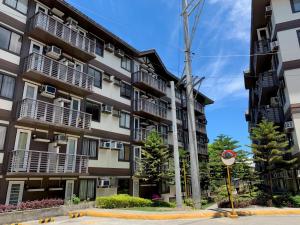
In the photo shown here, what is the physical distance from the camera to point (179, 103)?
34000 millimetres

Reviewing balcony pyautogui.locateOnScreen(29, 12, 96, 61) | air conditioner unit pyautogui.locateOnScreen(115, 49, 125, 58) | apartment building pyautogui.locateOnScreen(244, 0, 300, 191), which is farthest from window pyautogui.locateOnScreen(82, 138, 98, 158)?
apartment building pyautogui.locateOnScreen(244, 0, 300, 191)

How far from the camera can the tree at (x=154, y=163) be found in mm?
19766

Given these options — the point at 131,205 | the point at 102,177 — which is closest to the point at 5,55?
the point at 102,177

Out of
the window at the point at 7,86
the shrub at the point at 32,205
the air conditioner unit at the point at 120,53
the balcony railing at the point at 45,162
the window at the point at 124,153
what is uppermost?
the air conditioner unit at the point at 120,53

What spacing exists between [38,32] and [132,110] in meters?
10.7

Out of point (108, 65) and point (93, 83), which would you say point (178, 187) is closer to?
point (93, 83)

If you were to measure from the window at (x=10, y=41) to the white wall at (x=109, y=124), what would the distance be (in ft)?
24.2

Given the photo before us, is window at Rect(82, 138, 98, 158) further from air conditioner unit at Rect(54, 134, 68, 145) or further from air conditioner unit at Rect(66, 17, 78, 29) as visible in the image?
air conditioner unit at Rect(66, 17, 78, 29)

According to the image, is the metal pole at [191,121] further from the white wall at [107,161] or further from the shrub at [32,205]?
the white wall at [107,161]

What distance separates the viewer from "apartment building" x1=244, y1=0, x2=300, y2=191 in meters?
17.0

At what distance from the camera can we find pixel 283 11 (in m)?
18.6

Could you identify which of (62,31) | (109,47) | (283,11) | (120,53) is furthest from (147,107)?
(283,11)

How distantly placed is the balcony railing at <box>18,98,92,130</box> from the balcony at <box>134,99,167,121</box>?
6.55 metres

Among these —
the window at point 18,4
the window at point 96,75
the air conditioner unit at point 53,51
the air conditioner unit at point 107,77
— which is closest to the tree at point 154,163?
the air conditioner unit at point 107,77
